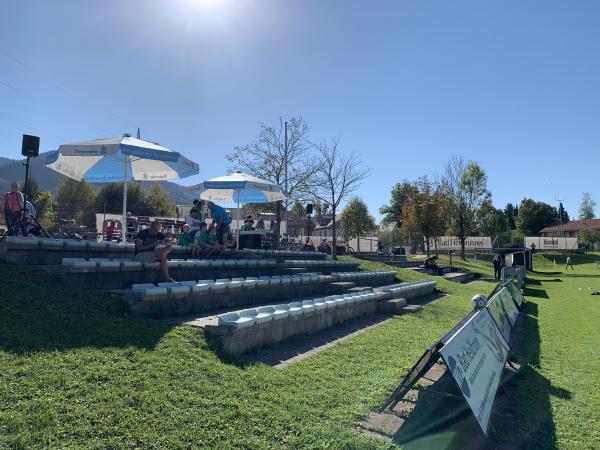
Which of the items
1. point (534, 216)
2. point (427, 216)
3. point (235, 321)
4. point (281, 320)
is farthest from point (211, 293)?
point (534, 216)

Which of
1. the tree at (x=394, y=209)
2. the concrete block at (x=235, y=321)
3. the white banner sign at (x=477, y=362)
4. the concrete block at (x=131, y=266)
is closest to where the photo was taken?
the white banner sign at (x=477, y=362)

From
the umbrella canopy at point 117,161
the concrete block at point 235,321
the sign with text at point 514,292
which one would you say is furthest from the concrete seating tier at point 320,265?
the concrete block at point 235,321

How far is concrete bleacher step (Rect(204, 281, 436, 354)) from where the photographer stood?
5.56 m

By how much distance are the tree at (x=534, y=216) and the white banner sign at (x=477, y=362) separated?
91.0 meters

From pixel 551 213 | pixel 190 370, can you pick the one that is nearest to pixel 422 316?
pixel 190 370

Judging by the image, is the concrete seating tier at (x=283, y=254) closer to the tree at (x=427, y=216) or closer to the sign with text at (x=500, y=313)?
the sign with text at (x=500, y=313)

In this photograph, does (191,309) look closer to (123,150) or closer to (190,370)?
(190,370)

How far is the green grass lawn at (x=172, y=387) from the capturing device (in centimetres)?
330

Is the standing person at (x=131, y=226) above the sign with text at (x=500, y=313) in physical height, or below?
above

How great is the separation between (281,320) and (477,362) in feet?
10.3

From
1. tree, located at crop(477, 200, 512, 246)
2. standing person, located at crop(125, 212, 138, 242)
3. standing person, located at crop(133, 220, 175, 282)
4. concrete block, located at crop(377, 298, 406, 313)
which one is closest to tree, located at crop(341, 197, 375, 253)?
tree, located at crop(477, 200, 512, 246)

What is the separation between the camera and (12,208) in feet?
30.4

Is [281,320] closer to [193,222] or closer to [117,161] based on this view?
[193,222]

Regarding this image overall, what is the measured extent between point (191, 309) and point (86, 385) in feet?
10.9
